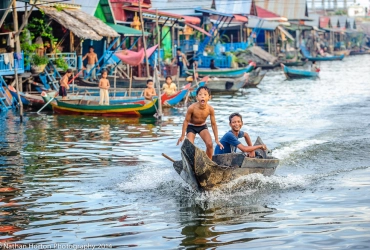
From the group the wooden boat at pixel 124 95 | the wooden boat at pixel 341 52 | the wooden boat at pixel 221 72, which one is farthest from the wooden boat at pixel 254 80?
the wooden boat at pixel 341 52

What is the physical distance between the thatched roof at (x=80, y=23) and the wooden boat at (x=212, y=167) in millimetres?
13622

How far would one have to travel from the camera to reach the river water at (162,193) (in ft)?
24.4

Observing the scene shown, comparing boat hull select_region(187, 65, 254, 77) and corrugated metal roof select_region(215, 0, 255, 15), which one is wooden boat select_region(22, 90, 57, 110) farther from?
corrugated metal roof select_region(215, 0, 255, 15)

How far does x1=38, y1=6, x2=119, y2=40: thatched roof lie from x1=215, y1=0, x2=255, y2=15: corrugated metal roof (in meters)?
17.4

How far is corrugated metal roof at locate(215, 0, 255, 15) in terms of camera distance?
4166 centimetres

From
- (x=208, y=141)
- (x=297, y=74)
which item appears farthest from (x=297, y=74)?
(x=208, y=141)

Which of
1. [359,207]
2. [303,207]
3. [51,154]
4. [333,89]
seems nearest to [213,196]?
[303,207]

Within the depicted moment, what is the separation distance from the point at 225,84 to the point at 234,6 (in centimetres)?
1545

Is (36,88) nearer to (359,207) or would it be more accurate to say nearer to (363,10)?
(359,207)

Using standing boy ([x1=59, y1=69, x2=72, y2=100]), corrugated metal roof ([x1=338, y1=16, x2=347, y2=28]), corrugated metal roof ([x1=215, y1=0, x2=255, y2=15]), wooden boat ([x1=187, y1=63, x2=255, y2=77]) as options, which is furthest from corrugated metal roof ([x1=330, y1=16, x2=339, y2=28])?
standing boy ([x1=59, y1=69, x2=72, y2=100])

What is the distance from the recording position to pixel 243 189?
9.76 meters

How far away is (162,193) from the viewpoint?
976 cm

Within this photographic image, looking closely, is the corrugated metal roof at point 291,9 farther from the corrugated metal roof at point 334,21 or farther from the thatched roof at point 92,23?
the thatched roof at point 92,23

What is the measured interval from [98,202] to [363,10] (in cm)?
15499
